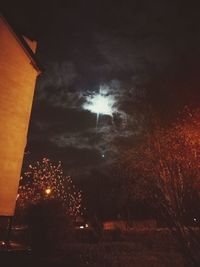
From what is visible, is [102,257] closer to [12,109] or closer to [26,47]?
[12,109]

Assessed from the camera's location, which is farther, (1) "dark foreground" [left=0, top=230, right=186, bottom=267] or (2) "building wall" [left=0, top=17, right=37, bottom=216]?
(1) "dark foreground" [left=0, top=230, right=186, bottom=267]

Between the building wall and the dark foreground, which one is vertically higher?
the building wall

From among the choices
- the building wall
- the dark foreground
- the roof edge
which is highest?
the roof edge

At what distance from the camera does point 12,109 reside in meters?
17.7

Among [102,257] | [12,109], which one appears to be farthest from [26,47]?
[102,257]

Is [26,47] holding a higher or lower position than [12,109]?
higher

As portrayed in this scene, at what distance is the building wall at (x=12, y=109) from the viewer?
1695cm

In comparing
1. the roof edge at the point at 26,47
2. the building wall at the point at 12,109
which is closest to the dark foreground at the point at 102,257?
the building wall at the point at 12,109

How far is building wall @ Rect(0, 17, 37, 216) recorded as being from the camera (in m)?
17.0

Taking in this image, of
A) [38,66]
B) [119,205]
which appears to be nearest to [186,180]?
[38,66]

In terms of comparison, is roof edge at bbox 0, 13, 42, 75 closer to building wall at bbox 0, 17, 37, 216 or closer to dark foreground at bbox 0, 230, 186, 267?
building wall at bbox 0, 17, 37, 216

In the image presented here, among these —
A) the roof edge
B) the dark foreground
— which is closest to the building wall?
the roof edge

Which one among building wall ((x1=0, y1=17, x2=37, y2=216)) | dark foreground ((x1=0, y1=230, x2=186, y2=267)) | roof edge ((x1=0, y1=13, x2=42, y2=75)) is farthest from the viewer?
roof edge ((x1=0, y1=13, x2=42, y2=75))

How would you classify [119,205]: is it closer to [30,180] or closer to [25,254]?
[30,180]
